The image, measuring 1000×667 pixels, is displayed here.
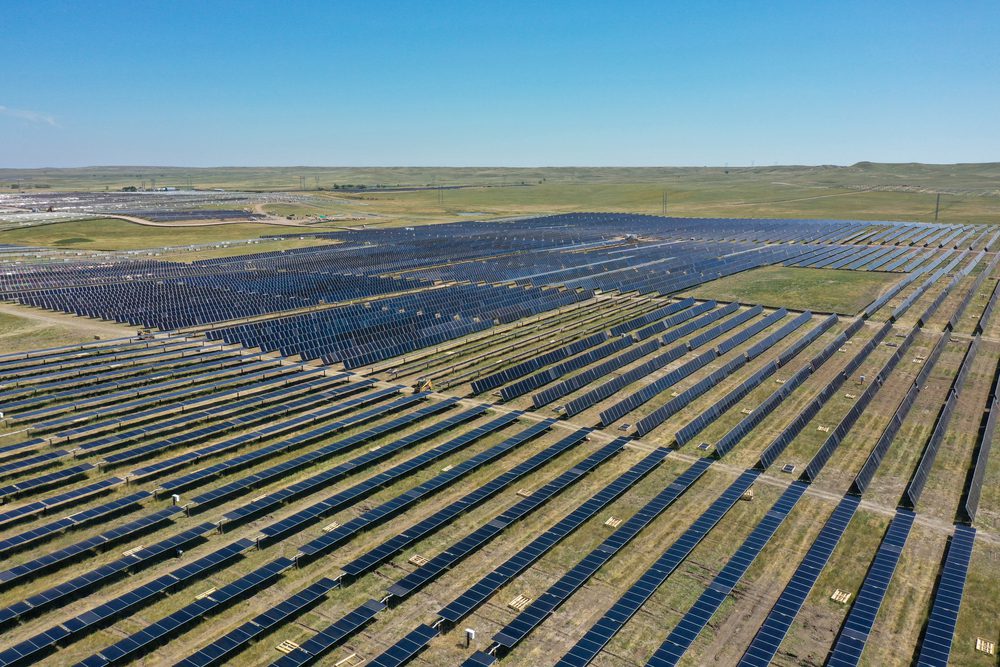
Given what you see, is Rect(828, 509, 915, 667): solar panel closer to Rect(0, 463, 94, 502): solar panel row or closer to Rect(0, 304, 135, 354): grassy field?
Rect(0, 463, 94, 502): solar panel row

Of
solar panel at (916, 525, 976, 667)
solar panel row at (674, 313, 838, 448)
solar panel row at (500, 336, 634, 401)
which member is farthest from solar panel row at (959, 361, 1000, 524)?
solar panel row at (500, 336, 634, 401)

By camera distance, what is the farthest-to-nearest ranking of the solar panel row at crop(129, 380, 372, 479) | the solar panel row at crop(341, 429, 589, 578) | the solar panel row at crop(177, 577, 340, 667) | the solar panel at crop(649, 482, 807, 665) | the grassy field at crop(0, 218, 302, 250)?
the grassy field at crop(0, 218, 302, 250) → the solar panel row at crop(129, 380, 372, 479) → the solar panel row at crop(341, 429, 589, 578) → the solar panel at crop(649, 482, 807, 665) → the solar panel row at crop(177, 577, 340, 667)

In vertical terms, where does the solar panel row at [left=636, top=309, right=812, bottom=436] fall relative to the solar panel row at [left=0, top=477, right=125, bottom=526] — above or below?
above

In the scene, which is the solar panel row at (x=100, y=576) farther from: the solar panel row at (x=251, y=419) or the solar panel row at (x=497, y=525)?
the solar panel row at (x=251, y=419)

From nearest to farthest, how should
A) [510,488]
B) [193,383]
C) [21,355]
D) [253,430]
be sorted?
[510,488]
[253,430]
[193,383]
[21,355]

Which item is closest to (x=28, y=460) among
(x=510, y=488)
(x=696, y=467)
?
(x=510, y=488)

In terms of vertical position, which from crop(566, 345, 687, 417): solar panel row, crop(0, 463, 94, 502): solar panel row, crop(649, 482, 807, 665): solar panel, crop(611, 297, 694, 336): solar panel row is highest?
crop(611, 297, 694, 336): solar panel row

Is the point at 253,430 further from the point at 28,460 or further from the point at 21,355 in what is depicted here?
the point at 21,355
